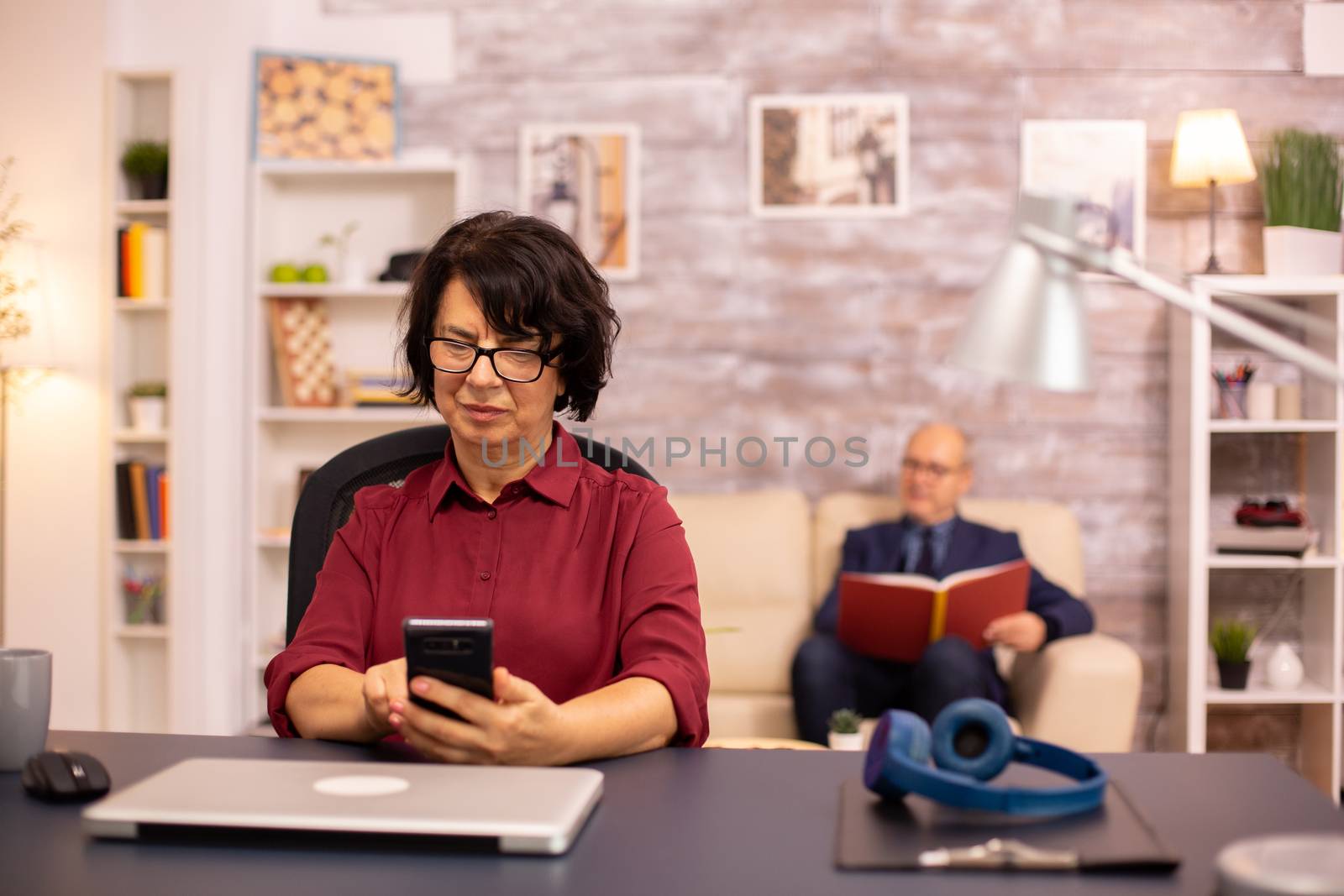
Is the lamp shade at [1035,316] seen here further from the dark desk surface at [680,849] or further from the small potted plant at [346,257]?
the small potted plant at [346,257]

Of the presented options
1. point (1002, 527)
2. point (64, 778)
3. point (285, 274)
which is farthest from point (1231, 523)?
point (64, 778)

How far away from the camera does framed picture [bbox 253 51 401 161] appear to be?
12.4 ft

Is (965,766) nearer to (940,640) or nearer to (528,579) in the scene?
(528,579)

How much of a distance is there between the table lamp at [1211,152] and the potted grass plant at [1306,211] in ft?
0.42

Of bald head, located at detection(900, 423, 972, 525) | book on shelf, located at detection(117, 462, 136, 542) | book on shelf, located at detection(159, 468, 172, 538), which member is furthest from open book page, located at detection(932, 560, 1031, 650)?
book on shelf, located at detection(117, 462, 136, 542)

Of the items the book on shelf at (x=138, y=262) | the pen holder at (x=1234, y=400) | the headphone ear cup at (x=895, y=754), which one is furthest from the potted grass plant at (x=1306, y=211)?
the book on shelf at (x=138, y=262)

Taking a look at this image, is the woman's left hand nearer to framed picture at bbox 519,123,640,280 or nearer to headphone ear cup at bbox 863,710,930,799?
headphone ear cup at bbox 863,710,930,799

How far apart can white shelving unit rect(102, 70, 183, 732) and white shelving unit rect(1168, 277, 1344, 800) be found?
2.97 meters

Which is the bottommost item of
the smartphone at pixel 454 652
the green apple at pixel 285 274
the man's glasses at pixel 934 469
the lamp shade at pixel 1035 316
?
the smartphone at pixel 454 652

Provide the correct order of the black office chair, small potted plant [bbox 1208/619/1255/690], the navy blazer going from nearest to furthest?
Result: the black office chair < the navy blazer < small potted plant [bbox 1208/619/1255/690]

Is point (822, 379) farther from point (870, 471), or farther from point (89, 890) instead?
point (89, 890)

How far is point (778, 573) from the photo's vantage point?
11.4 ft

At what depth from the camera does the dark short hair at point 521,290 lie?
146cm

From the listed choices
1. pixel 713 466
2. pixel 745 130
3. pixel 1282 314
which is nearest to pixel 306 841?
pixel 1282 314
